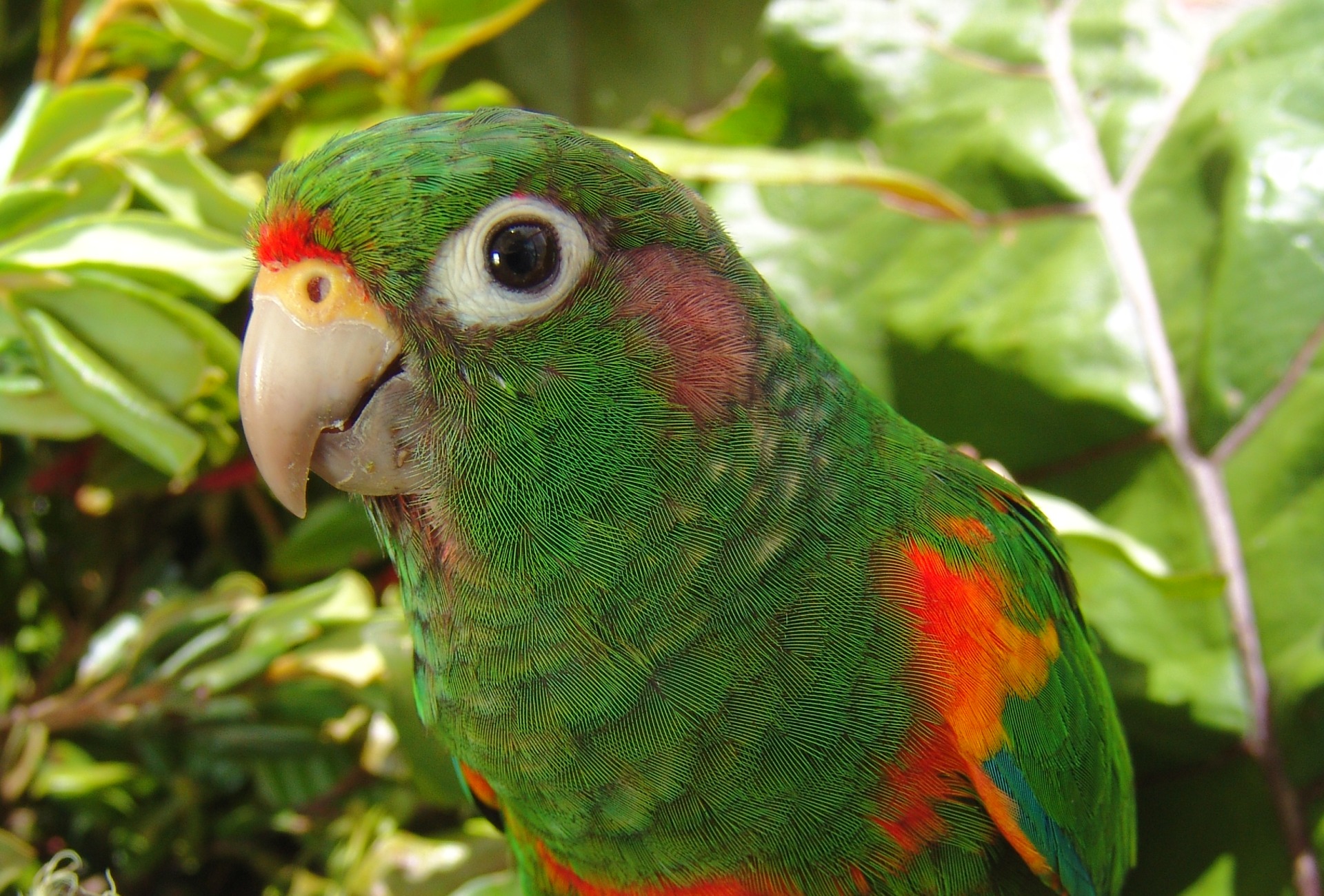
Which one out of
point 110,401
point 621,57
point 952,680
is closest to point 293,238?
point 110,401

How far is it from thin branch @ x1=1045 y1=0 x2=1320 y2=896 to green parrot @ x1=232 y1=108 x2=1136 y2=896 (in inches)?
16.9

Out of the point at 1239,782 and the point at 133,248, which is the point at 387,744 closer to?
the point at 133,248

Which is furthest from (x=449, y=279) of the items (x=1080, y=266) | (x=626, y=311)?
(x=1080, y=266)

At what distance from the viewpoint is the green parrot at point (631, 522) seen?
556 millimetres

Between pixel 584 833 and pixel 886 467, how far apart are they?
1.12 feet

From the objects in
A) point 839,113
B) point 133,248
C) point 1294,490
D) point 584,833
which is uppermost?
point 839,113

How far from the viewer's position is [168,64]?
123 centimetres

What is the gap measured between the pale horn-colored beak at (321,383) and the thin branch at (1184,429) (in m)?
0.78

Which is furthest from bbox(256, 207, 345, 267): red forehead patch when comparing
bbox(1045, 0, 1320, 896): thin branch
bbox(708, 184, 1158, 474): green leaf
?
bbox(1045, 0, 1320, 896): thin branch

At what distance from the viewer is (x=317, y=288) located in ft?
1.82

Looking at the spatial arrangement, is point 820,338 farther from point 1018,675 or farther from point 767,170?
point 1018,675

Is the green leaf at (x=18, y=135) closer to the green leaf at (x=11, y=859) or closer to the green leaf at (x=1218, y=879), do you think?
the green leaf at (x=11, y=859)

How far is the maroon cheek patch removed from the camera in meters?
0.60

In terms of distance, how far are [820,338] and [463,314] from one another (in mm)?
747
